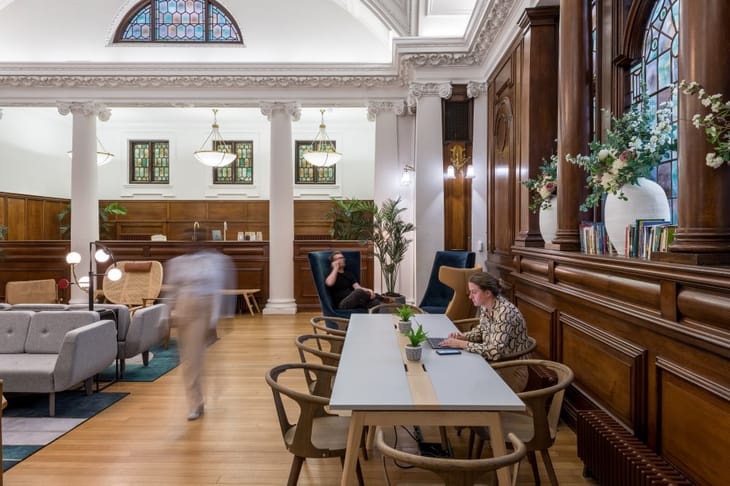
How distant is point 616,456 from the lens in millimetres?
2229

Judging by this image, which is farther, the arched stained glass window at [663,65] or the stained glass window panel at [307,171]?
the stained glass window panel at [307,171]

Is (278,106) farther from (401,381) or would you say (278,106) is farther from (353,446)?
(353,446)

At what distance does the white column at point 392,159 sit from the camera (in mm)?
8352

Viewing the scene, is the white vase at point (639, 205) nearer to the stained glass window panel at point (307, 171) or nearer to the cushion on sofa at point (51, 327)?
the cushion on sofa at point (51, 327)

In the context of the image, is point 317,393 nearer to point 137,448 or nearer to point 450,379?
point 450,379

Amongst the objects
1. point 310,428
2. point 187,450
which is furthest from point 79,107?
point 310,428

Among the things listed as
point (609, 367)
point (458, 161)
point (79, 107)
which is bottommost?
point (609, 367)

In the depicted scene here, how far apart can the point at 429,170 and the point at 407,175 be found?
2.84 feet

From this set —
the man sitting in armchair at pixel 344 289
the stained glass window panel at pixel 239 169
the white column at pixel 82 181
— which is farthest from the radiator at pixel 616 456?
the stained glass window panel at pixel 239 169

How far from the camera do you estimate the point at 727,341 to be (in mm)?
1700

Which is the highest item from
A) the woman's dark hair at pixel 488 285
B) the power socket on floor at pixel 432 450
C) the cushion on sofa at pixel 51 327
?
the woman's dark hair at pixel 488 285

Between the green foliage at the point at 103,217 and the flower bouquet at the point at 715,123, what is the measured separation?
40.2 feet

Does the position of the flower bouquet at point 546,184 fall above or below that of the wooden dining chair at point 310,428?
above

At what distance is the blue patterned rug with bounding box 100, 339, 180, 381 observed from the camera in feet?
15.5
